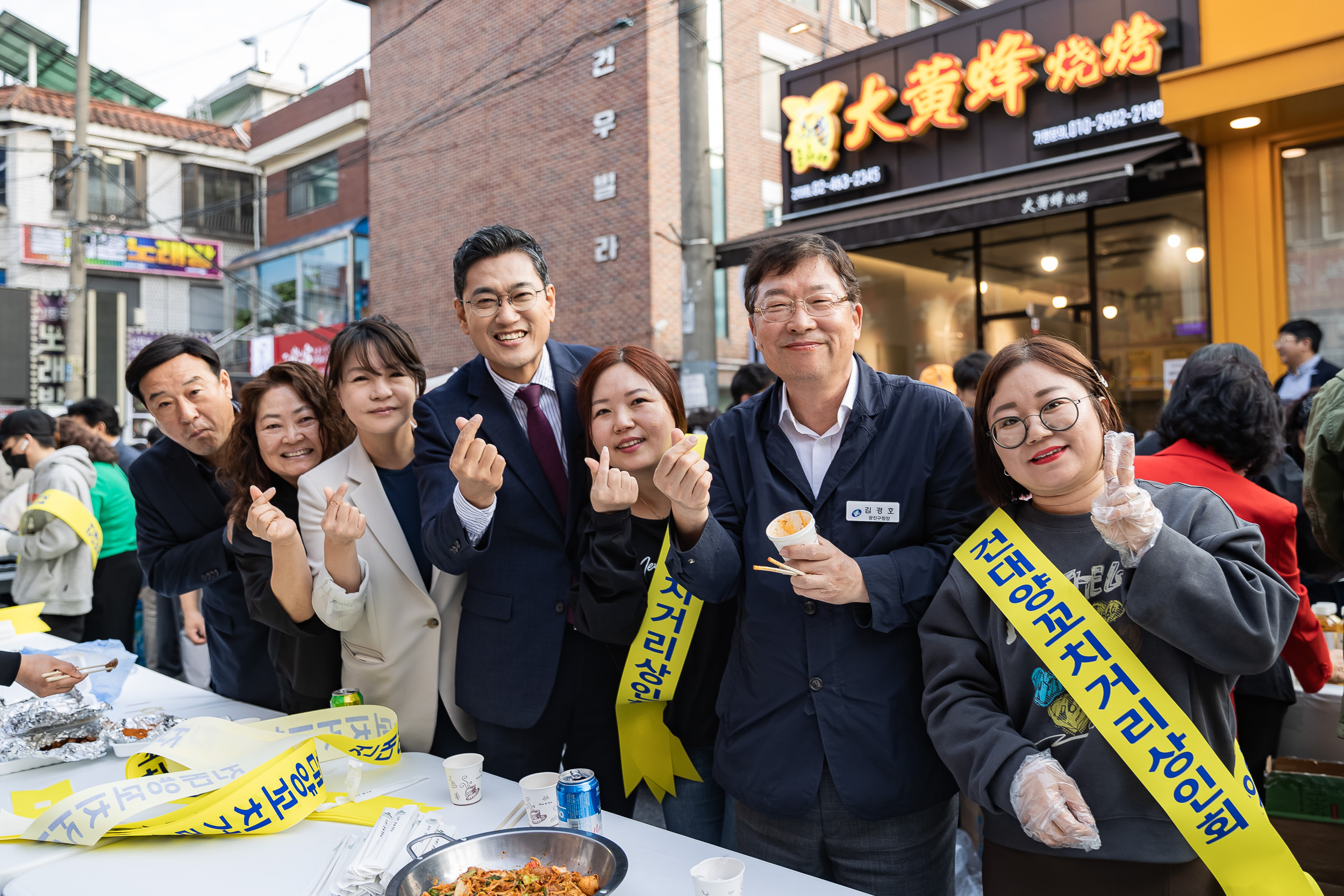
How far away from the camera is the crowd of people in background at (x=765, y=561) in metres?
1.63

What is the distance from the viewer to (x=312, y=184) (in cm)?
1952

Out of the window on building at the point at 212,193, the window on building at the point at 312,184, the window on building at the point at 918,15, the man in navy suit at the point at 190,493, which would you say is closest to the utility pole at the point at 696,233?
the man in navy suit at the point at 190,493

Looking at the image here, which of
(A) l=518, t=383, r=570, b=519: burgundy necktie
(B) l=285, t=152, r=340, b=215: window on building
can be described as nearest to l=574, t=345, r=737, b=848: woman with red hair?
(A) l=518, t=383, r=570, b=519: burgundy necktie

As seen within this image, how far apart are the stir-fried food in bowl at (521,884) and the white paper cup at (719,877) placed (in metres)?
0.25

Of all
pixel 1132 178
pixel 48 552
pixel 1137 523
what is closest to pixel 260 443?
pixel 1137 523

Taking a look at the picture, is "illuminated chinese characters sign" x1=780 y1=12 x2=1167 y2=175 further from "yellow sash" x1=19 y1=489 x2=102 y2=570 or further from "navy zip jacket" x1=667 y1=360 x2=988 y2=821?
"yellow sash" x1=19 y1=489 x2=102 y2=570

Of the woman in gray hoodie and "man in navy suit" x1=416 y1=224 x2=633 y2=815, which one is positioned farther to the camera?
the woman in gray hoodie

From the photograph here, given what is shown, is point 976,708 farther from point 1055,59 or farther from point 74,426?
point 1055,59

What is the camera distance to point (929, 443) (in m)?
1.97

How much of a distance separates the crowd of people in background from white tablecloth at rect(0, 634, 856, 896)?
0.64ft

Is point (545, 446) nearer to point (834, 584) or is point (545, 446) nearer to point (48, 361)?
point (834, 584)

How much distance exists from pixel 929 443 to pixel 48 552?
5.31 metres

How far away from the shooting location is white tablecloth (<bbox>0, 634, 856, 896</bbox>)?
71.0 inches

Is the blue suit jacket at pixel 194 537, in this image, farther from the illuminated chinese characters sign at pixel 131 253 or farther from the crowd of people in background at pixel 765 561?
the illuminated chinese characters sign at pixel 131 253
